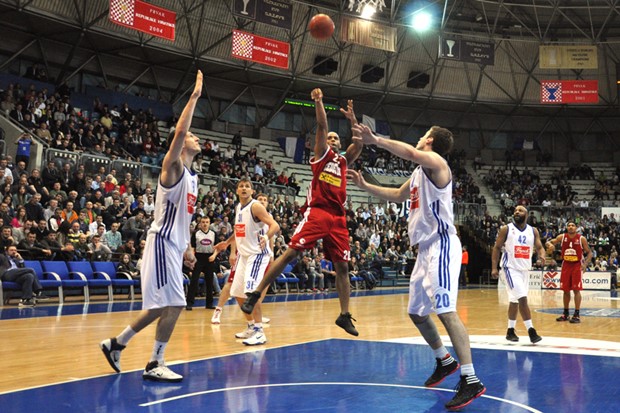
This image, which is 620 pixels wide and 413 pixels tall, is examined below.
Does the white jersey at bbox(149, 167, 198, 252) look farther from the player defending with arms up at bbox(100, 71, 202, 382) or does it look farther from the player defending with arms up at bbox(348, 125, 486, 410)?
the player defending with arms up at bbox(348, 125, 486, 410)

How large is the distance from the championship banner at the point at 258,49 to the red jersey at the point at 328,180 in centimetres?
1792

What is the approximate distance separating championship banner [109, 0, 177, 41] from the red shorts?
1617 centimetres

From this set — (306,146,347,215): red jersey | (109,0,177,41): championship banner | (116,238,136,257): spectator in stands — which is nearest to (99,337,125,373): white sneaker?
(306,146,347,215): red jersey

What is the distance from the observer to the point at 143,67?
1211 inches

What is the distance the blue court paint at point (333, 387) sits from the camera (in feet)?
15.3

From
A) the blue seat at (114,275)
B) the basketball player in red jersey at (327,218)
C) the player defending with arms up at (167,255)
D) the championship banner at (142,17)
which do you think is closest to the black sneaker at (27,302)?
the blue seat at (114,275)

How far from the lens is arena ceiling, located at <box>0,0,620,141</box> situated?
87.8ft

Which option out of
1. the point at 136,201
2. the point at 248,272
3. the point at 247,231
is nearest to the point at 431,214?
the point at 248,272

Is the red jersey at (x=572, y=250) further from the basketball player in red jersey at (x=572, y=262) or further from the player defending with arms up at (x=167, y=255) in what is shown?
the player defending with arms up at (x=167, y=255)

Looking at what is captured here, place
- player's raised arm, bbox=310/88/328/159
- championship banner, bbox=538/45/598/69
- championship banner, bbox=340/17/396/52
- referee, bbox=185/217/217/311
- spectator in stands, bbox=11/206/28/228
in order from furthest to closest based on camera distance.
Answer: championship banner, bbox=538/45/598/69, championship banner, bbox=340/17/396/52, spectator in stands, bbox=11/206/28/228, referee, bbox=185/217/217/311, player's raised arm, bbox=310/88/328/159

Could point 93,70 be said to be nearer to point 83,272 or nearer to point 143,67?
point 143,67

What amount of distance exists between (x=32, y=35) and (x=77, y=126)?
695 centimetres

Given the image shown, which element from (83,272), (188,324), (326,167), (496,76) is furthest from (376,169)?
(326,167)

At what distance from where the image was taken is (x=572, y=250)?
41.3 feet
